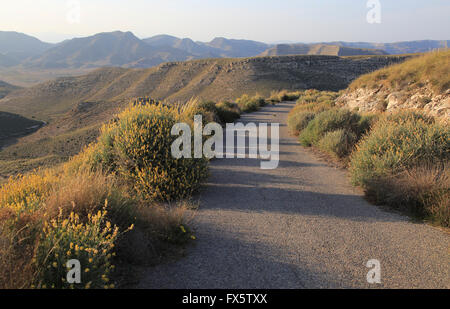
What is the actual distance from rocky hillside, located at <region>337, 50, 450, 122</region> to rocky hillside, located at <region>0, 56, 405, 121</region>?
4267 cm

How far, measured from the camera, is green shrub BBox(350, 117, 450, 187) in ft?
20.0

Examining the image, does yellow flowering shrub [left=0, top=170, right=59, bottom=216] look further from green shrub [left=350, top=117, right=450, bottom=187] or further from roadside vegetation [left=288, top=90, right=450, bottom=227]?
green shrub [left=350, top=117, right=450, bottom=187]

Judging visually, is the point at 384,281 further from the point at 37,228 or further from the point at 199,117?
the point at 199,117

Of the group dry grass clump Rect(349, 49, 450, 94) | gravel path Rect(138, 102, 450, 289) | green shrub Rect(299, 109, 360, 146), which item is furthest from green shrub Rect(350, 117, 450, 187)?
dry grass clump Rect(349, 49, 450, 94)

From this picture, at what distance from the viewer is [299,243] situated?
4.20 m

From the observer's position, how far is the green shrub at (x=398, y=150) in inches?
240

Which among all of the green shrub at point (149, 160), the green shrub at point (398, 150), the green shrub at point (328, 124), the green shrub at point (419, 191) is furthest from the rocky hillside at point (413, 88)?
the green shrub at point (149, 160)

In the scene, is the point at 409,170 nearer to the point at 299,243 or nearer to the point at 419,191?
the point at 419,191

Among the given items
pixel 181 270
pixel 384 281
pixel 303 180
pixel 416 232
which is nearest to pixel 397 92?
pixel 303 180

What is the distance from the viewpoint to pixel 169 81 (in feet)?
303

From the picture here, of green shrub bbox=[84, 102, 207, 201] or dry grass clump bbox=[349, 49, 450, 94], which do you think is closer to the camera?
green shrub bbox=[84, 102, 207, 201]

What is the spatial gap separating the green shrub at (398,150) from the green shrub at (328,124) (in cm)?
376

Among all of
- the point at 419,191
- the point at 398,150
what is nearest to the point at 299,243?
the point at 419,191

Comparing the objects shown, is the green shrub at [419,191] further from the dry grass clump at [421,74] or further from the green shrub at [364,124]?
the dry grass clump at [421,74]
